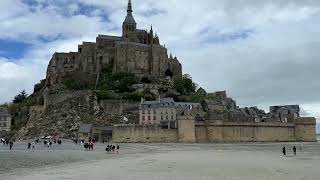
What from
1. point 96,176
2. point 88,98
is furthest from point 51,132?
point 96,176

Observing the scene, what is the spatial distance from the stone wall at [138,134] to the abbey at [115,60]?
30.3 meters

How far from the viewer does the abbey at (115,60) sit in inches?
3516

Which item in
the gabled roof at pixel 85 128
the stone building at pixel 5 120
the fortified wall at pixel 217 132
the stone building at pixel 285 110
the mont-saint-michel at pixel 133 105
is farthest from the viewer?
the stone building at pixel 285 110

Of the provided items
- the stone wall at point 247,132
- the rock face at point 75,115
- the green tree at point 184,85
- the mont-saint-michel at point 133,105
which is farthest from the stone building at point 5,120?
the stone wall at point 247,132

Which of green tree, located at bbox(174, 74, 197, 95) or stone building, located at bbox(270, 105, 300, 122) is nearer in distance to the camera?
green tree, located at bbox(174, 74, 197, 95)

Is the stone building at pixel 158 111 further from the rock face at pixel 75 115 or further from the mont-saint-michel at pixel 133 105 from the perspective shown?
the rock face at pixel 75 115

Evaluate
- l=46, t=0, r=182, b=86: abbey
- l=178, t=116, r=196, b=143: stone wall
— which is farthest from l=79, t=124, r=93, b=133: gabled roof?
l=46, t=0, r=182, b=86: abbey

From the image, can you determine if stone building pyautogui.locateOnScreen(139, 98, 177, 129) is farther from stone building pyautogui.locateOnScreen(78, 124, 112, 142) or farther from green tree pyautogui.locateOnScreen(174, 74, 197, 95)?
green tree pyautogui.locateOnScreen(174, 74, 197, 95)

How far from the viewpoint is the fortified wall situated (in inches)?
2325

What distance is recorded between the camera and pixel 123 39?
94500 millimetres

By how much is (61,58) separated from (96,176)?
→ 75.8m

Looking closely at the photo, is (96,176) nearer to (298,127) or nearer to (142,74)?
(298,127)

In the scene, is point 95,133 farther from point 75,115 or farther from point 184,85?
point 184,85

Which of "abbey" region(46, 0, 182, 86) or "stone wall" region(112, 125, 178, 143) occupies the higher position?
"abbey" region(46, 0, 182, 86)
